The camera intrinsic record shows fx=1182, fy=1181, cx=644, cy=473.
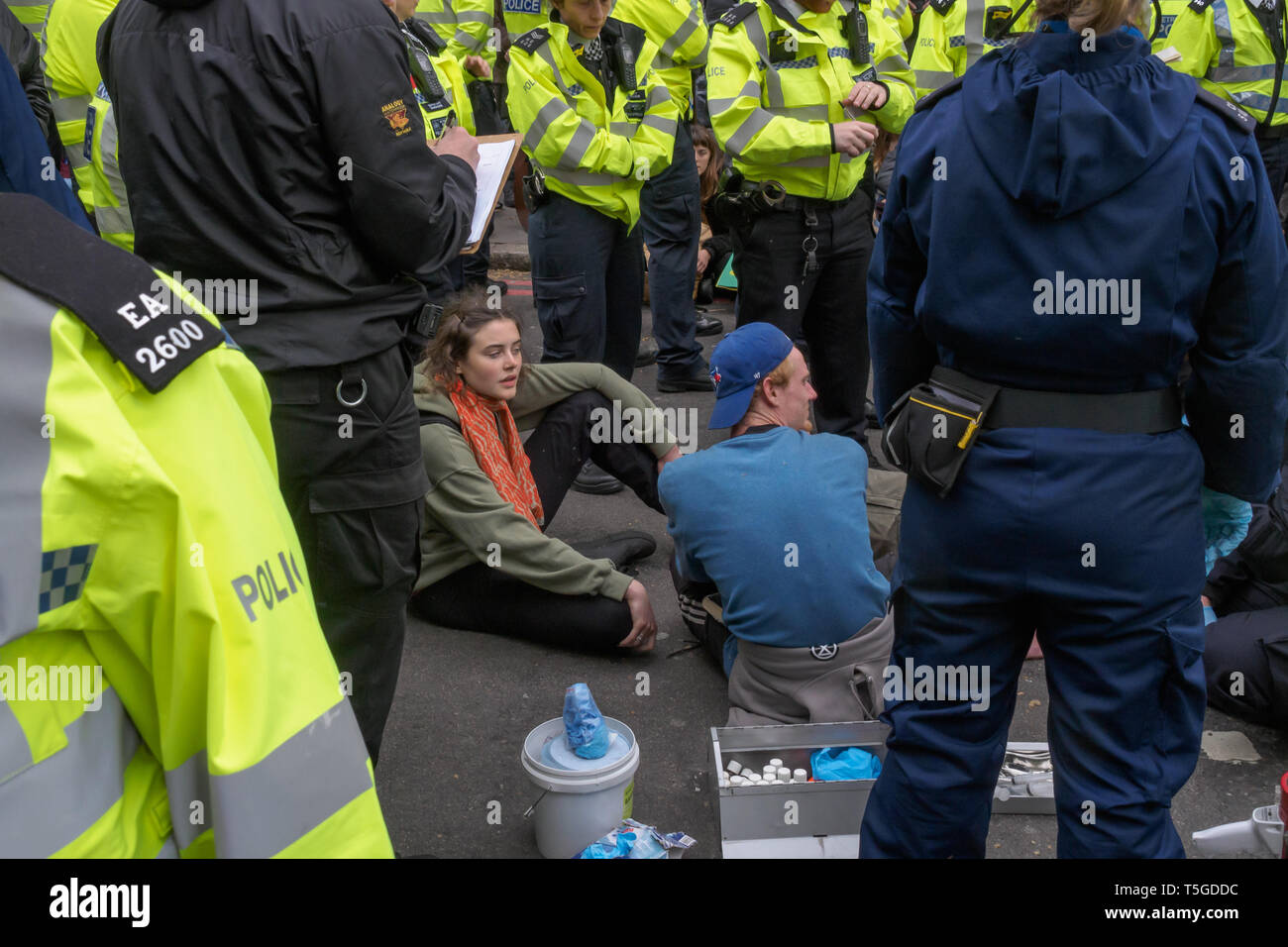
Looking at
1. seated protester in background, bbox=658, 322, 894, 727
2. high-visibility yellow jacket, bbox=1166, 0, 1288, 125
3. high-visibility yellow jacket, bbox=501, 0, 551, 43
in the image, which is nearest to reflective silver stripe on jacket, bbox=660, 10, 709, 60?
high-visibility yellow jacket, bbox=501, 0, 551, 43

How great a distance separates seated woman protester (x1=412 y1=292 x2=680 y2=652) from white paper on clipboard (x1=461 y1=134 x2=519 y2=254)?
548 millimetres

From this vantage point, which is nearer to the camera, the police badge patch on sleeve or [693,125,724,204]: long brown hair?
the police badge patch on sleeve

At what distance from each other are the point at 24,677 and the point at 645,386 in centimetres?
548

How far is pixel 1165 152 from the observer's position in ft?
6.57

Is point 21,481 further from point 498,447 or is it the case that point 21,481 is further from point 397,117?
point 498,447

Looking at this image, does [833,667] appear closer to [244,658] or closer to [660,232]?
[244,658]

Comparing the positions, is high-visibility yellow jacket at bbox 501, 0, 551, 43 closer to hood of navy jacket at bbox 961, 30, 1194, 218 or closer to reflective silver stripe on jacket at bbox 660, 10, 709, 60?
reflective silver stripe on jacket at bbox 660, 10, 709, 60

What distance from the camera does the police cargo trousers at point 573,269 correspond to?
191 inches

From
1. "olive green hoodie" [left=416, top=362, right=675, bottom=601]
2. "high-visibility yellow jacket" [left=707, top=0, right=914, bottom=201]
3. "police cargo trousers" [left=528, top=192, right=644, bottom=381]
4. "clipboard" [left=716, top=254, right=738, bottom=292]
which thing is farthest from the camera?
"clipboard" [left=716, top=254, right=738, bottom=292]

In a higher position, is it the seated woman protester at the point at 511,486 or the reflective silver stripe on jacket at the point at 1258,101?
the reflective silver stripe on jacket at the point at 1258,101

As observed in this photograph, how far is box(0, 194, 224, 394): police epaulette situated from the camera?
100 centimetres

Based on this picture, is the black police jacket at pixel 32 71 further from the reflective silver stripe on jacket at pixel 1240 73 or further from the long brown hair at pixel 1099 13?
the reflective silver stripe on jacket at pixel 1240 73
